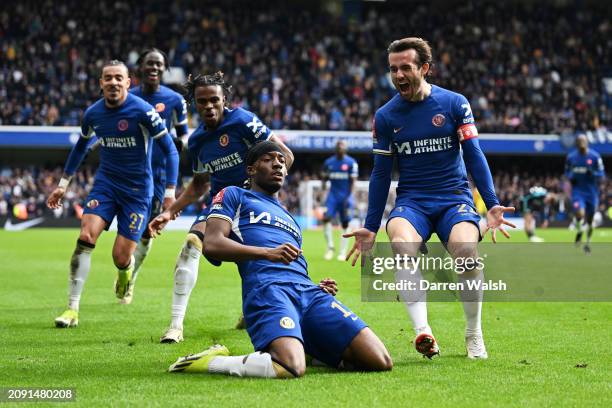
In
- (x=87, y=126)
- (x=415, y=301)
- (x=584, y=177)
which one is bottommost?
(x=584, y=177)

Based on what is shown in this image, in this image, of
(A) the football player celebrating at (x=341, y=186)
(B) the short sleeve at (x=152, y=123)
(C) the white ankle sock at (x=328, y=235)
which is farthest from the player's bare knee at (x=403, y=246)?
(A) the football player celebrating at (x=341, y=186)

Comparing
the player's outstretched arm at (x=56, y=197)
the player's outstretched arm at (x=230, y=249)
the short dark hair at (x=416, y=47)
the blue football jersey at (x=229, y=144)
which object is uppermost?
the short dark hair at (x=416, y=47)

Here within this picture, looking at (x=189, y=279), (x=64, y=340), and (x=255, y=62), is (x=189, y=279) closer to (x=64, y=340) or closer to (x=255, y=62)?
(x=64, y=340)

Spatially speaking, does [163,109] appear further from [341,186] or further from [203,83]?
[341,186]

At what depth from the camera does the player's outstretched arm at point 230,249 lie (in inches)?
232

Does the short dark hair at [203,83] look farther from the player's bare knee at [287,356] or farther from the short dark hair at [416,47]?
the player's bare knee at [287,356]

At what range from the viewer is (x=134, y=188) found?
377 inches

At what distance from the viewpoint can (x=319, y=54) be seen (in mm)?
44312

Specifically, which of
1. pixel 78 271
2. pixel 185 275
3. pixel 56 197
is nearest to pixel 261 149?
pixel 185 275

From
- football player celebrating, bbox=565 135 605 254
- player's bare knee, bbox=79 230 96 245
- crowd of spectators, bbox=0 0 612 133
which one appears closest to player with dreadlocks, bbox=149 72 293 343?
player's bare knee, bbox=79 230 96 245

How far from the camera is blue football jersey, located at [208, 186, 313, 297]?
624cm

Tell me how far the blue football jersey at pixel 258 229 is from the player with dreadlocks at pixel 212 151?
1.66 m

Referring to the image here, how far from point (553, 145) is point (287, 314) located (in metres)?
37.8

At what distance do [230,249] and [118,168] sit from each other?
383cm
